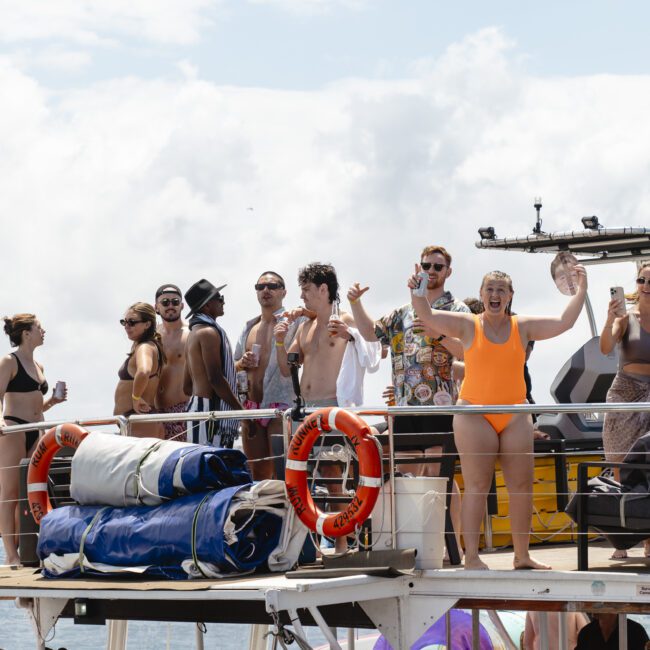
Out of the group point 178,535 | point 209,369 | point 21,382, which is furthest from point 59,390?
point 178,535

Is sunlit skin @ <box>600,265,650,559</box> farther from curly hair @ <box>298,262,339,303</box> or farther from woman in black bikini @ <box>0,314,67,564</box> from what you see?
woman in black bikini @ <box>0,314,67,564</box>

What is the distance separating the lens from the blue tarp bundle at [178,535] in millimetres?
7172

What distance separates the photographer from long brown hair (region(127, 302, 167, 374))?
32.0 feet

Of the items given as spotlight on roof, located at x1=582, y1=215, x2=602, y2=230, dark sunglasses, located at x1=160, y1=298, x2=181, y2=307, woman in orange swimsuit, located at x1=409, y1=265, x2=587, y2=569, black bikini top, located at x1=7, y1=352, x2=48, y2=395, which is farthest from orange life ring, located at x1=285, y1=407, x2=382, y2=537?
spotlight on roof, located at x1=582, y1=215, x2=602, y2=230

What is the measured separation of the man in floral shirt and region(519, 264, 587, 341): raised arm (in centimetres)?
72

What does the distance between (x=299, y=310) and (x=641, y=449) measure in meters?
2.72

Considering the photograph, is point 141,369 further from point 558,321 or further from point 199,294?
point 558,321

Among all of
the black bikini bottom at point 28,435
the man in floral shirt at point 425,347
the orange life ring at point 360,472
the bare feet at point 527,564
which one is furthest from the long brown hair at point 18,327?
the bare feet at point 527,564

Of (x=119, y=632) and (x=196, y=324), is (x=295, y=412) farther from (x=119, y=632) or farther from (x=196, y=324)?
(x=119, y=632)

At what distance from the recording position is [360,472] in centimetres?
716

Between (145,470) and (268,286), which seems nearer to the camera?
(145,470)

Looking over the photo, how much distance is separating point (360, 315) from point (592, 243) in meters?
4.25

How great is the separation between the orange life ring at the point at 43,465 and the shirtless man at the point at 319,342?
1.60 m

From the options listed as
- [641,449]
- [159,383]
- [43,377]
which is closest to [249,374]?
[159,383]
